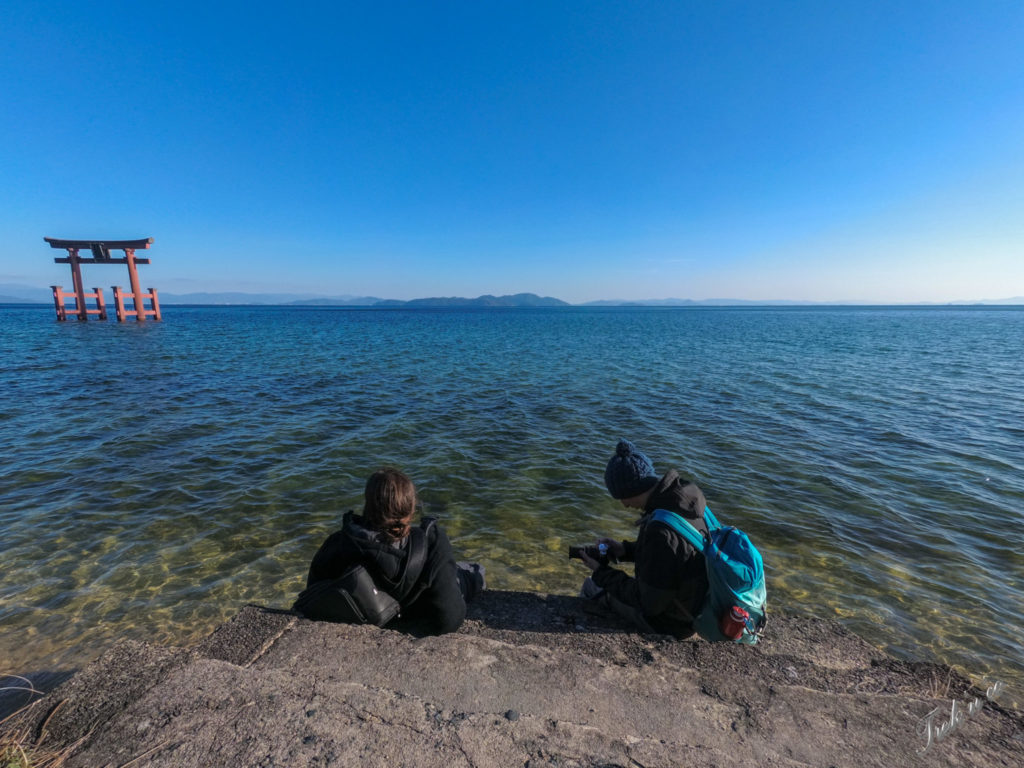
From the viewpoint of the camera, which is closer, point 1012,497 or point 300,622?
point 300,622

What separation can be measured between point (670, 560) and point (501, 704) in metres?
1.67

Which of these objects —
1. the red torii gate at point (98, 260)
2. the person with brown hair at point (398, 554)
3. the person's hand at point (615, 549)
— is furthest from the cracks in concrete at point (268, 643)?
the red torii gate at point (98, 260)

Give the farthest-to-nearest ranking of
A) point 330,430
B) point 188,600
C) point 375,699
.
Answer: point 330,430, point 188,600, point 375,699

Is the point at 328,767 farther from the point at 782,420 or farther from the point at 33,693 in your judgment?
the point at 782,420

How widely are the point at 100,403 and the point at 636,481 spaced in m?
19.9

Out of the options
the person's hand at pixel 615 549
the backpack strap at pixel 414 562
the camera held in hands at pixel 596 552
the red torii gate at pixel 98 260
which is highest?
the red torii gate at pixel 98 260

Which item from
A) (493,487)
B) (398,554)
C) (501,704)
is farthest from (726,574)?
(493,487)

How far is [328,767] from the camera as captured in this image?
8.25 ft

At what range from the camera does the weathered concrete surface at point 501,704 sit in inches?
106

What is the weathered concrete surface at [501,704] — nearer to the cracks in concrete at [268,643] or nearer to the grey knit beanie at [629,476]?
the cracks in concrete at [268,643]

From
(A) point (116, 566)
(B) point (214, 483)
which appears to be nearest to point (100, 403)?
(B) point (214, 483)

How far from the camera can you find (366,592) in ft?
12.1

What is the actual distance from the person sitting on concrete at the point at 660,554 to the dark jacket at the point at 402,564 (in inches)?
64.2

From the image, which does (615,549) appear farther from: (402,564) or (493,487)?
(493,487)
